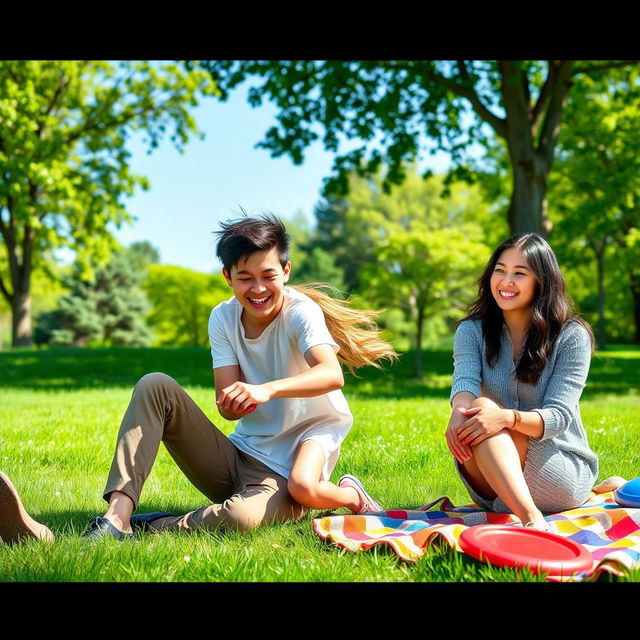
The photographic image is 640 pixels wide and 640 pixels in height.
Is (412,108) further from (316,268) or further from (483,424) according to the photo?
(316,268)

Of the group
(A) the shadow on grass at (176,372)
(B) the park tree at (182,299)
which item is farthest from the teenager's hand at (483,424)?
(B) the park tree at (182,299)

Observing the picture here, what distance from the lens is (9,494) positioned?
115 inches

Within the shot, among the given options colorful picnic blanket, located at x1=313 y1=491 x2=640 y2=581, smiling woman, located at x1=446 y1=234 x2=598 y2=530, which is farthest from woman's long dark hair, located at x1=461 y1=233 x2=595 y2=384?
colorful picnic blanket, located at x1=313 y1=491 x2=640 y2=581

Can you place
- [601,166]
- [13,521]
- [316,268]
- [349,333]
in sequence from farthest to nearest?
[316,268] < [601,166] < [349,333] < [13,521]

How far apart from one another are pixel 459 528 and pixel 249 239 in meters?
1.56

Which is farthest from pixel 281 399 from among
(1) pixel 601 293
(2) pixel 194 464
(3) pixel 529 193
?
(1) pixel 601 293

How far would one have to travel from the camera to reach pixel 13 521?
298 cm

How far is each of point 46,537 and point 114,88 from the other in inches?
700

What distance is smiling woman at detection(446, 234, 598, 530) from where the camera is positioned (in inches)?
128

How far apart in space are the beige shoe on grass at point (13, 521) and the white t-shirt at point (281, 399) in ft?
3.35

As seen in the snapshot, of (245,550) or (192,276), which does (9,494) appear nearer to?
(245,550)

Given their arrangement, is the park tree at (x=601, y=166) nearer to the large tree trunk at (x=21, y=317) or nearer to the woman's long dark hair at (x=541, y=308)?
the woman's long dark hair at (x=541, y=308)
